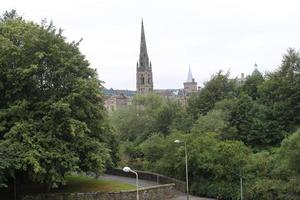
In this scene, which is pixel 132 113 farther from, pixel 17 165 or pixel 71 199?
pixel 17 165

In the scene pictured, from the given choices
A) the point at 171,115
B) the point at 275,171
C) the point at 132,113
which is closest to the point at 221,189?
the point at 275,171

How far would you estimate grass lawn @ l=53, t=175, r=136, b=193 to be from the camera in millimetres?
46281

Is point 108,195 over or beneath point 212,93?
beneath

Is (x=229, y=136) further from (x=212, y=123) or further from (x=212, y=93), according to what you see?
(x=212, y=93)

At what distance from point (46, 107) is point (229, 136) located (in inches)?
1086

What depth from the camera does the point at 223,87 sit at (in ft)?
255

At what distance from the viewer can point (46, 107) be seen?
1526 inches

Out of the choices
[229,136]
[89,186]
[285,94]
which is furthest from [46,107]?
[285,94]

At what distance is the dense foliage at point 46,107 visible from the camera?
3697 cm

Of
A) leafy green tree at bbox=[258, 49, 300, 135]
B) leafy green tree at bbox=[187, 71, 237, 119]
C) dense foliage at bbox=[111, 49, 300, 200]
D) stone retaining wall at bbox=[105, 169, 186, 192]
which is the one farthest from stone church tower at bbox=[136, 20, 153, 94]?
stone retaining wall at bbox=[105, 169, 186, 192]

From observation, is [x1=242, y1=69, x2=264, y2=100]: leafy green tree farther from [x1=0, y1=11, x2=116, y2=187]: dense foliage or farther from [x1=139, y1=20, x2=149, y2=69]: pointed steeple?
[x1=139, y1=20, x2=149, y2=69]: pointed steeple

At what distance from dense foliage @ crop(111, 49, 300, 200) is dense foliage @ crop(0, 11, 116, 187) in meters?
11.1

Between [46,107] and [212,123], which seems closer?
[46,107]

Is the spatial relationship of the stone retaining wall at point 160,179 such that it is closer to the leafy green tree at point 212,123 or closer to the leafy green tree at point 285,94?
the leafy green tree at point 212,123
